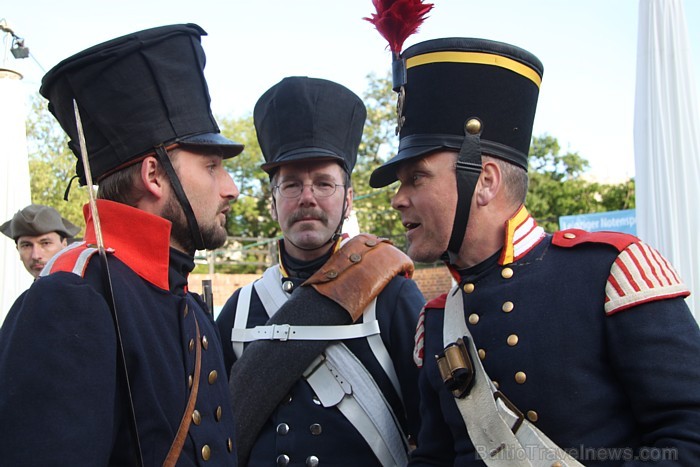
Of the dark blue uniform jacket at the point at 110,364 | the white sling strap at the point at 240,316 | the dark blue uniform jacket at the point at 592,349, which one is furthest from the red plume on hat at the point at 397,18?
the white sling strap at the point at 240,316

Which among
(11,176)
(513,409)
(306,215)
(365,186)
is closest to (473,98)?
(513,409)

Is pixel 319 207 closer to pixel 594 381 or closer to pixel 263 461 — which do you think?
pixel 263 461

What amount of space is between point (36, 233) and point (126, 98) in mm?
4140

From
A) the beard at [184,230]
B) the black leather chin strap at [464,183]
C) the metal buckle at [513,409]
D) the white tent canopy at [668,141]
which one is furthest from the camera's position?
the white tent canopy at [668,141]

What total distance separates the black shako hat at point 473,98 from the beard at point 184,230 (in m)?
0.66

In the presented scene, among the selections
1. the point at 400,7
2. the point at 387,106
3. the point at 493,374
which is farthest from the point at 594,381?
the point at 387,106

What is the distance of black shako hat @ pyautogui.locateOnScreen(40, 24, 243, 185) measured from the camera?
7.01ft

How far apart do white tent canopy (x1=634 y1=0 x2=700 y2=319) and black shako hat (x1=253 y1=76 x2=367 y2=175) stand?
233 centimetres

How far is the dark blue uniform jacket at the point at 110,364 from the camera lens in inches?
61.5

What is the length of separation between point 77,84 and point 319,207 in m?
1.46

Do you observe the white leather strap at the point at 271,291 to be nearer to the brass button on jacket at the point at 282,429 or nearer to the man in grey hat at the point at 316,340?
the man in grey hat at the point at 316,340

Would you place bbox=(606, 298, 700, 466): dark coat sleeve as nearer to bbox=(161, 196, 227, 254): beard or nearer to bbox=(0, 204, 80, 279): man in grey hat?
bbox=(161, 196, 227, 254): beard

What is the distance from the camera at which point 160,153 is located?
2193 mm

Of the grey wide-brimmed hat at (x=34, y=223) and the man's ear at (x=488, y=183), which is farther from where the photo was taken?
the grey wide-brimmed hat at (x=34, y=223)
